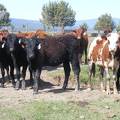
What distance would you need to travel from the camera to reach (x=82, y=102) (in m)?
12.0

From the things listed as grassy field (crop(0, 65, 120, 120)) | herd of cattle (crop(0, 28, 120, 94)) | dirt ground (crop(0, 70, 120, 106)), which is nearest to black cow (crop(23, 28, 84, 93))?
herd of cattle (crop(0, 28, 120, 94))

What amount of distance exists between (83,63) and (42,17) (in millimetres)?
41555

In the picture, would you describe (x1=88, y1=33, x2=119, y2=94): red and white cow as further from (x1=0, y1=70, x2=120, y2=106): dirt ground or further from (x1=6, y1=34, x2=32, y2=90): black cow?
(x1=6, y1=34, x2=32, y2=90): black cow

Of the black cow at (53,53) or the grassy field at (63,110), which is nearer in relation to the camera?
the grassy field at (63,110)

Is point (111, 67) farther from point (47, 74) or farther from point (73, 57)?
point (47, 74)

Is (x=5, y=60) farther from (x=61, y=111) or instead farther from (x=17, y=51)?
(x=61, y=111)

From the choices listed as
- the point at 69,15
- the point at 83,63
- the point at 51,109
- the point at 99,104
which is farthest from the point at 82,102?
the point at 69,15

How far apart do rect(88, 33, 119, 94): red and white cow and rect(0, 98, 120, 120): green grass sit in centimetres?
176

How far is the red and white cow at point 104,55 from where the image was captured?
43.3 ft

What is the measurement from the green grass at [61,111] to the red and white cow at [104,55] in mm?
1763

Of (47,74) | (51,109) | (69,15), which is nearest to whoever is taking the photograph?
(51,109)

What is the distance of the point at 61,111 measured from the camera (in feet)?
35.7

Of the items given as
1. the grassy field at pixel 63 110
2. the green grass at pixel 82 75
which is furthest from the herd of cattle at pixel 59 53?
the green grass at pixel 82 75

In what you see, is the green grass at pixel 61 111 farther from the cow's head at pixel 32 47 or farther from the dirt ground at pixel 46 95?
the cow's head at pixel 32 47
